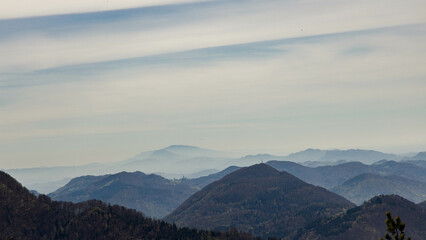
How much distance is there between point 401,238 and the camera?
66500 mm

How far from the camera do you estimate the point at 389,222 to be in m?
66.8

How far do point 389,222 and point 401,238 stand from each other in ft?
7.73
